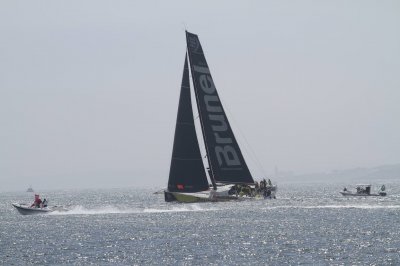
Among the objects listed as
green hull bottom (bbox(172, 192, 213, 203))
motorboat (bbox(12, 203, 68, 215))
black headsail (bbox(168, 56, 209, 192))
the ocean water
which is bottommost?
the ocean water

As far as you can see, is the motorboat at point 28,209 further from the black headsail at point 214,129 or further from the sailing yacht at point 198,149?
the black headsail at point 214,129

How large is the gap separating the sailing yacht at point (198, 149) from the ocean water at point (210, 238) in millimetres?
2722

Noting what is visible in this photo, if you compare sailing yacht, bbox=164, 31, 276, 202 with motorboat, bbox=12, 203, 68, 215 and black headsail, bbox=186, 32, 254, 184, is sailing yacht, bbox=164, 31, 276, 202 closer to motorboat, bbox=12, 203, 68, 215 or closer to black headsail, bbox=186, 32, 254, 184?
black headsail, bbox=186, 32, 254, 184

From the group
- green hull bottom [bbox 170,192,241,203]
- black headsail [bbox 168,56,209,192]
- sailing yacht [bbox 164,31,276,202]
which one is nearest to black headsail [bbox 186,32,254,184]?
sailing yacht [bbox 164,31,276,202]

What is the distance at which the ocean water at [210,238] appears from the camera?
173 ft

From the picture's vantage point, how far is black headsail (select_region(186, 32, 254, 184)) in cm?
10262

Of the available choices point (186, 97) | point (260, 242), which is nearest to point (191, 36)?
point (186, 97)

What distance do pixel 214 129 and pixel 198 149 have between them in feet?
16.7

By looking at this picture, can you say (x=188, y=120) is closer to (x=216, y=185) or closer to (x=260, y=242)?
(x=216, y=185)

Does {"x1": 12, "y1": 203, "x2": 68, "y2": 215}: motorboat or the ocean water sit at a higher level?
{"x1": 12, "y1": 203, "x2": 68, "y2": 215}: motorboat

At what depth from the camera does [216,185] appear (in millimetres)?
102688

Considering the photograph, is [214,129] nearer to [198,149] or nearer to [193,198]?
[198,149]

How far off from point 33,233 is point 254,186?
39.5 m

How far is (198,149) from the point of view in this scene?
100125mm
